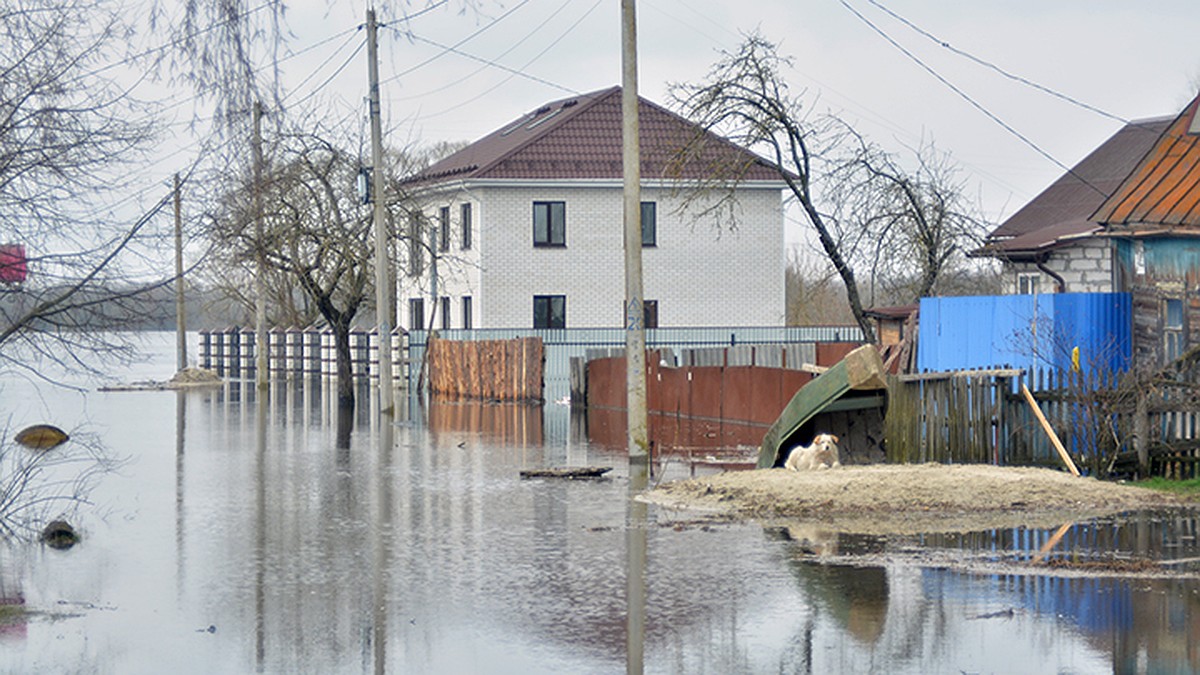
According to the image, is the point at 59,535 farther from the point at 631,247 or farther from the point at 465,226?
the point at 465,226

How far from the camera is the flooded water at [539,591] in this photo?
30.7 ft

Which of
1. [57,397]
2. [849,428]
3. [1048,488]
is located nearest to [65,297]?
[1048,488]

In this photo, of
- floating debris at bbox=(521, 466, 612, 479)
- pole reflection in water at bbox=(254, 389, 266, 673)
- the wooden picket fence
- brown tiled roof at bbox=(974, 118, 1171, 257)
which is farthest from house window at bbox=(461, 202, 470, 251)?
the wooden picket fence

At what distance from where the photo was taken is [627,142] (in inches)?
875

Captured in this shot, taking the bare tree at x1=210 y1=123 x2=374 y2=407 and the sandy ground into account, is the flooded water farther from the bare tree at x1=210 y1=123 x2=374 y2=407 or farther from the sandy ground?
the bare tree at x1=210 y1=123 x2=374 y2=407

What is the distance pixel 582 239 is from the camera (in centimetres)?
5062

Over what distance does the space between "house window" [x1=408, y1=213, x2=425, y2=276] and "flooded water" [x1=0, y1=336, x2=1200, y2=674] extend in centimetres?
2806

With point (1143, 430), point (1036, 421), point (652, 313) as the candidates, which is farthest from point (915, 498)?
point (652, 313)

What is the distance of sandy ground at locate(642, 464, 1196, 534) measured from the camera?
608 inches

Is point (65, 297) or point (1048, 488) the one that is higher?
point (65, 297)

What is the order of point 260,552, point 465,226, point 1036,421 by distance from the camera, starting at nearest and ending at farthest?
point 260,552
point 1036,421
point 465,226

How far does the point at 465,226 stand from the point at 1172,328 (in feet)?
108

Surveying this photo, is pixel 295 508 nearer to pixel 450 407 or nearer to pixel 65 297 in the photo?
pixel 65 297

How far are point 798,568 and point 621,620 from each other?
2.46 meters
